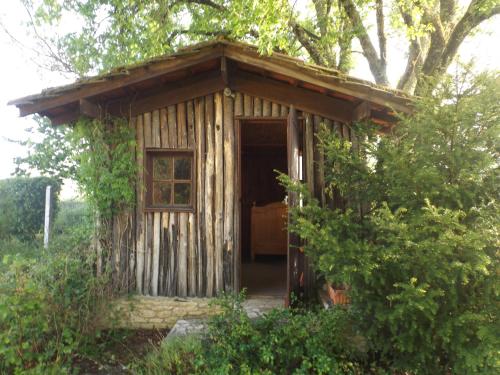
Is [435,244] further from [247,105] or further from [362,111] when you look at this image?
[247,105]

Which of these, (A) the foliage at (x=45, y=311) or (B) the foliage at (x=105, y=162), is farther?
(B) the foliage at (x=105, y=162)

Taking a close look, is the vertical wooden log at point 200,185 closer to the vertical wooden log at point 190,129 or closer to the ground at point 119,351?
the vertical wooden log at point 190,129

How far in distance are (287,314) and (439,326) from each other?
1587mm

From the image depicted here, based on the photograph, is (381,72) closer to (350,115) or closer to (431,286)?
(350,115)

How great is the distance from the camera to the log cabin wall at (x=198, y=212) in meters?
5.27

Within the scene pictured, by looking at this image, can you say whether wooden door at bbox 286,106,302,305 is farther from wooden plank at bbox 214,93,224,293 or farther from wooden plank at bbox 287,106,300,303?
wooden plank at bbox 214,93,224,293

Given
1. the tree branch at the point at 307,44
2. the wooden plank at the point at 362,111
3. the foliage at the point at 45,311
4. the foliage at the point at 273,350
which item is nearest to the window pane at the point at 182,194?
the foliage at the point at 45,311

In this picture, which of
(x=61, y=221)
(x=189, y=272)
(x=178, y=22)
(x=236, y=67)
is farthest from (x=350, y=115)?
(x=61, y=221)

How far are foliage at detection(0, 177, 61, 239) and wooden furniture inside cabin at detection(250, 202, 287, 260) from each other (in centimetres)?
607

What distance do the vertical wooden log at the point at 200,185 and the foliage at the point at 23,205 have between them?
6776 millimetres

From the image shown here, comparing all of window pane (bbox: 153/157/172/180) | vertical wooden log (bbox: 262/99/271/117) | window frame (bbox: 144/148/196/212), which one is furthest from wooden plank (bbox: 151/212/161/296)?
vertical wooden log (bbox: 262/99/271/117)

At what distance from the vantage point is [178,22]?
963 cm

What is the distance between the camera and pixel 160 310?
17.0 feet

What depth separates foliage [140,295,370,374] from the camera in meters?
3.42
